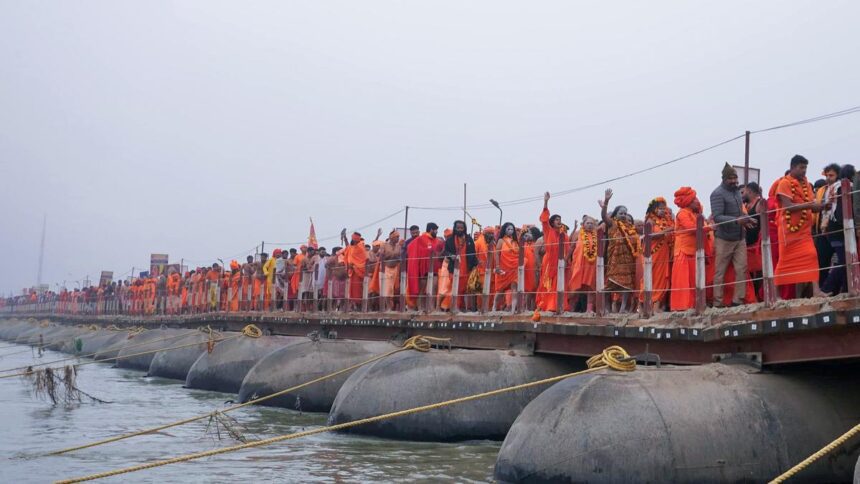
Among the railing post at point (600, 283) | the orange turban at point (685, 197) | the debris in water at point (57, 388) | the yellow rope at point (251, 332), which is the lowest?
the debris in water at point (57, 388)

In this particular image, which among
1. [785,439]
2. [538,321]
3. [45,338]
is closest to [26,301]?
[45,338]

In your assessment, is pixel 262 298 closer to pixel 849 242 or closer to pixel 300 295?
pixel 300 295

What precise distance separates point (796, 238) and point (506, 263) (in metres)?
6.56

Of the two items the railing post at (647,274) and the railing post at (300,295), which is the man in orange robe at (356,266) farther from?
the railing post at (647,274)

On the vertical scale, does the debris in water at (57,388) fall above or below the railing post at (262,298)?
below

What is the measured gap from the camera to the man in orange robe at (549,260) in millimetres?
13711

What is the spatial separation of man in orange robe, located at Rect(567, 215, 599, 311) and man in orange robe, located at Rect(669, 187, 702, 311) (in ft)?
6.50

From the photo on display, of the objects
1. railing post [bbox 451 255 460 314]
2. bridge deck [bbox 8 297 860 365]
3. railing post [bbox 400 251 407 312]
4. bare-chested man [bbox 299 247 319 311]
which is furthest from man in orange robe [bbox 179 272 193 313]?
railing post [bbox 451 255 460 314]

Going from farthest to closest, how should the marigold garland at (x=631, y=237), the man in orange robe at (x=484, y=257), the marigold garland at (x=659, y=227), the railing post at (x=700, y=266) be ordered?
1. the man in orange robe at (x=484, y=257)
2. the marigold garland at (x=631, y=237)
3. the marigold garland at (x=659, y=227)
4. the railing post at (x=700, y=266)

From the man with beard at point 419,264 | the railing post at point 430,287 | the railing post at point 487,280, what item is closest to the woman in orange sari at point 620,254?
the railing post at point 487,280

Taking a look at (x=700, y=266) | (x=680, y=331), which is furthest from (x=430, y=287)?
(x=700, y=266)

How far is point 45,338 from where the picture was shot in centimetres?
5250

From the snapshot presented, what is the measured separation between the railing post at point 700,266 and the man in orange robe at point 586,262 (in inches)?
105

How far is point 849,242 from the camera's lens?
834 cm
